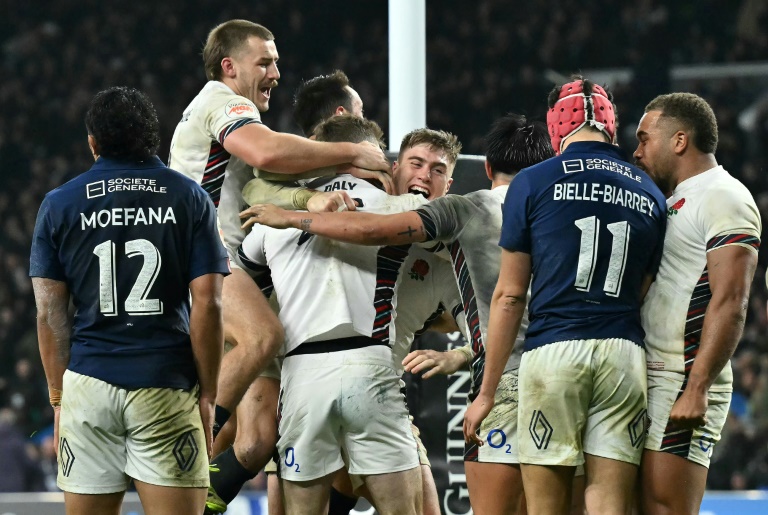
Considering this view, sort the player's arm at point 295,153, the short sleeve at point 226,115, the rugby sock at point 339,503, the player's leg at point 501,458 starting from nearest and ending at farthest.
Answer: the player's leg at point 501,458, the player's arm at point 295,153, the short sleeve at point 226,115, the rugby sock at point 339,503

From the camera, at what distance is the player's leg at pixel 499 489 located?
168 inches

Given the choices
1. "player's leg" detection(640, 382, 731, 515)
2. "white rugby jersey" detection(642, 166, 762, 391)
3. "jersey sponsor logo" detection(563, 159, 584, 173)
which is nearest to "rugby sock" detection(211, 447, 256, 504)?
"player's leg" detection(640, 382, 731, 515)

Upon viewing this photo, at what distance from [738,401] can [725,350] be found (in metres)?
8.02

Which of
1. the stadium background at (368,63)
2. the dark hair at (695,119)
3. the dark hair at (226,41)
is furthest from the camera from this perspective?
the stadium background at (368,63)

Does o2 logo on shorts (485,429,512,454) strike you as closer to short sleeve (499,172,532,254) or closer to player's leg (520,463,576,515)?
player's leg (520,463,576,515)

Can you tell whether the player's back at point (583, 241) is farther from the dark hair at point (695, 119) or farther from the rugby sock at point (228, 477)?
the rugby sock at point (228, 477)

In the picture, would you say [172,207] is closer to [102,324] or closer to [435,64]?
[102,324]

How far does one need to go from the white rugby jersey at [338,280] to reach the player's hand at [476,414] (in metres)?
0.55

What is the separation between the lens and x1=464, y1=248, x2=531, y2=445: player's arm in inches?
152

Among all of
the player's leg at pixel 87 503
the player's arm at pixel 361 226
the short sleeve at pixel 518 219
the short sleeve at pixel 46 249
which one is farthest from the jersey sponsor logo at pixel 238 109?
the player's leg at pixel 87 503

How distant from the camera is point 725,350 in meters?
3.74

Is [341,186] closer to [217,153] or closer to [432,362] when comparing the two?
[217,153]

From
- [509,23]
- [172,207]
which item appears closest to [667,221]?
[172,207]

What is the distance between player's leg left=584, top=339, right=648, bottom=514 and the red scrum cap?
0.82 m
